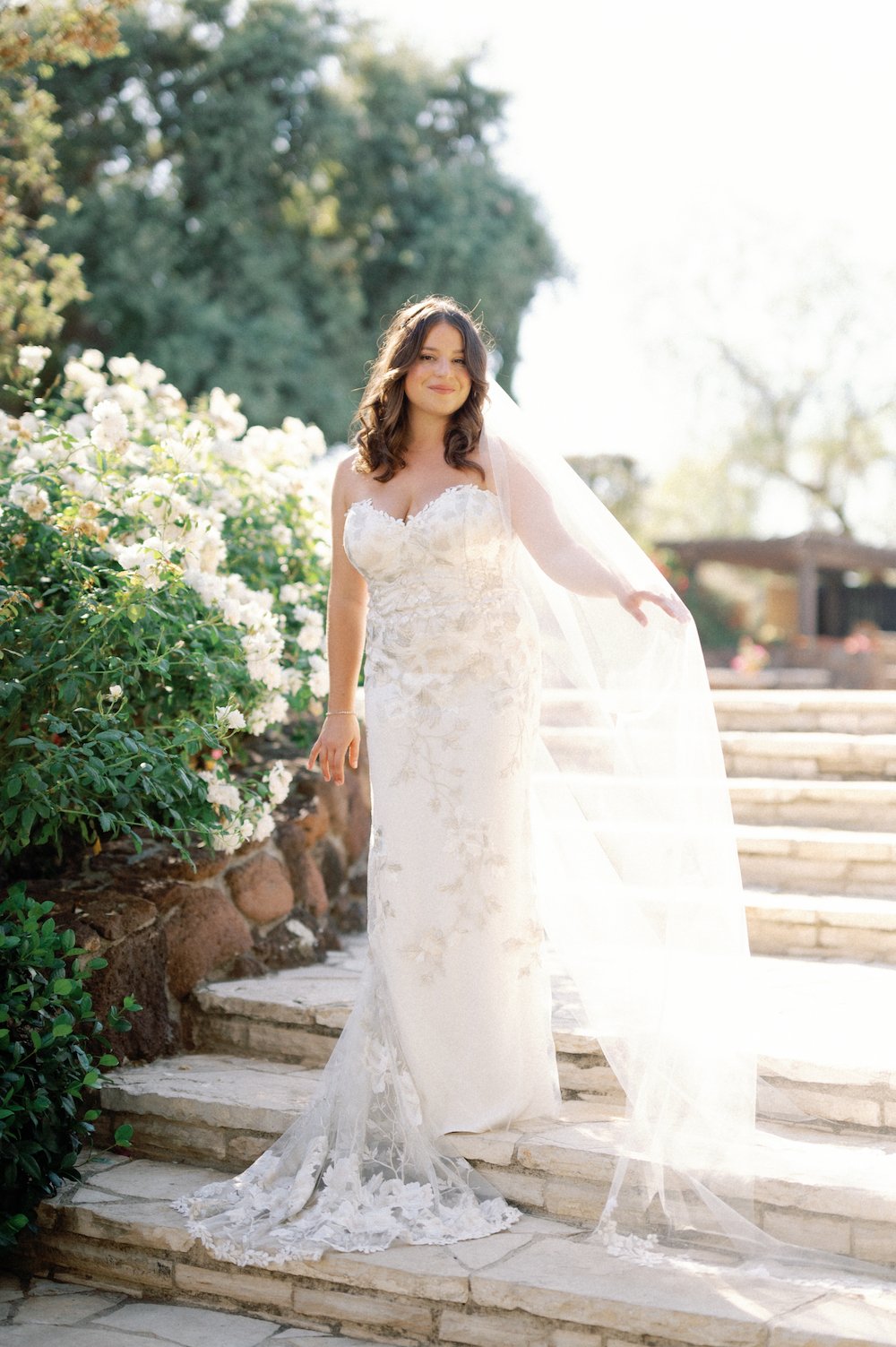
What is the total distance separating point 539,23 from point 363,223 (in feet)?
11.8

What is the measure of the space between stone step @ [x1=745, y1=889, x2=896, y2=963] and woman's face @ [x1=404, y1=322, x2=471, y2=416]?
234 centimetres

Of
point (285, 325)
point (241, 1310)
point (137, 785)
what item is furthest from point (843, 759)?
point (285, 325)

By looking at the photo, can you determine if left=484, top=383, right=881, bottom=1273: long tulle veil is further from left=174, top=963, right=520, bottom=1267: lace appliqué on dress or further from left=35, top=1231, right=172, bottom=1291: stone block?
left=35, top=1231, right=172, bottom=1291: stone block

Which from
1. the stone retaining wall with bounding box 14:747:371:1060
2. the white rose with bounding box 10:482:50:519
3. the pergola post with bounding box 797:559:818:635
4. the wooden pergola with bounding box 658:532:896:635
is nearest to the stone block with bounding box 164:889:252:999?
the stone retaining wall with bounding box 14:747:371:1060

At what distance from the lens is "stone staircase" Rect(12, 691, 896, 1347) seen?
8.91ft

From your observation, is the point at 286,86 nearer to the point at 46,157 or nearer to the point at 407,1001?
the point at 46,157

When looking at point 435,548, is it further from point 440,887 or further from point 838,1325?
point 838,1325

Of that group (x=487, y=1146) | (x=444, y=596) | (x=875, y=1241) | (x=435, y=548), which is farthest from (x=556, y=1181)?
(x=435, y=548)

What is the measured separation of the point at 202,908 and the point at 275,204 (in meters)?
13.6

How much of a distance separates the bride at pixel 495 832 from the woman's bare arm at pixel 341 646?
13 centimetres

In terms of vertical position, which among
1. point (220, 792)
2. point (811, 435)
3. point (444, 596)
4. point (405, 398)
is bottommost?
point (220, 792)

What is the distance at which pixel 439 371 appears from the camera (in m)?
3.31

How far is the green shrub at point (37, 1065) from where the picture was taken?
3207 millimetres

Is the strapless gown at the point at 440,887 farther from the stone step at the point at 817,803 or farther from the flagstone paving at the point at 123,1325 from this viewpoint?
the stone step at the point at 817,803
